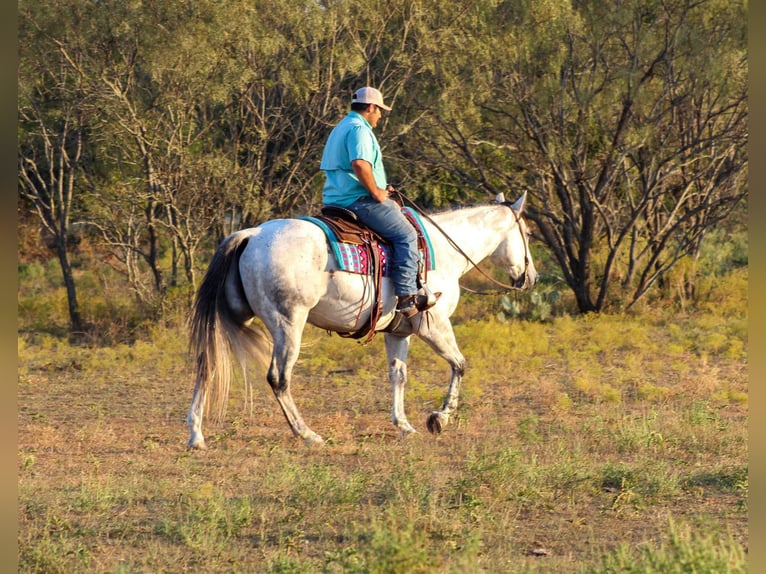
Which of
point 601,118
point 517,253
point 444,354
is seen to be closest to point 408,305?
point 444,354

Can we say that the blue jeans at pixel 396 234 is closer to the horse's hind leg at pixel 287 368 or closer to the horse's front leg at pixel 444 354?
the horse's front leg at pixel 444 354

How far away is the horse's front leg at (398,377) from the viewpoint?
864 cm

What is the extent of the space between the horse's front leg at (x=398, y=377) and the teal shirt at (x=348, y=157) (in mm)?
1428

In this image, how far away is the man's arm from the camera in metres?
7.84

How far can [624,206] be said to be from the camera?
17547 mm

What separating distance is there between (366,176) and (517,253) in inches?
90.4

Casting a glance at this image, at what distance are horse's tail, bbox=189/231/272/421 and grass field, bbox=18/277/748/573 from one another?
0.51m

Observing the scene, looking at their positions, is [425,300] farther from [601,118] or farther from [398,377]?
[601,118]

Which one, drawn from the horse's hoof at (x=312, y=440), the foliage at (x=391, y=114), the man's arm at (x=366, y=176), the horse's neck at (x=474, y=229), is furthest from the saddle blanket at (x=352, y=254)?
the foliage at (x=391, y=114)

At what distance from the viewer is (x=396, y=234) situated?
8102 mm

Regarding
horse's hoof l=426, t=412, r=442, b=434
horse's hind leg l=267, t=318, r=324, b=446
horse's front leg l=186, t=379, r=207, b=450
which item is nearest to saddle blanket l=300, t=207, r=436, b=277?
horse's hind leg l=267, t=318, r=324, b=446

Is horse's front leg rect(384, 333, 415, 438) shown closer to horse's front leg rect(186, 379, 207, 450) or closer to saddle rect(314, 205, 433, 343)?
saddle rect(314, 205, 433, 343)

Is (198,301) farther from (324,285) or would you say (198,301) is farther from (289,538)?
(289,538)

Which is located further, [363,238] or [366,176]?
[363,238]
